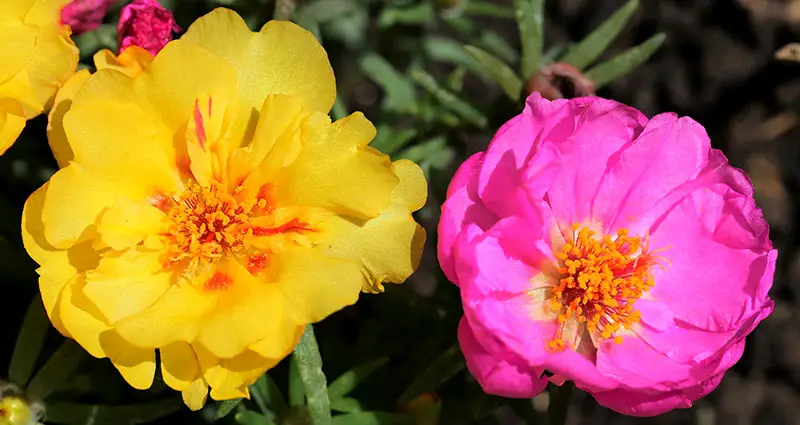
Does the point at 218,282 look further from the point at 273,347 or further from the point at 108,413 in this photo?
the point at 108,413

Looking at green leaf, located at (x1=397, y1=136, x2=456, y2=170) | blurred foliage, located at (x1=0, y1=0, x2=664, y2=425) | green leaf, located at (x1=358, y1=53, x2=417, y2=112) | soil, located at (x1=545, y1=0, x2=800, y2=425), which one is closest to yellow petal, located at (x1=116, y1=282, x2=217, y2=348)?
blurred foliage, located at (x1=0, y1=0, x2=664, y2=425)

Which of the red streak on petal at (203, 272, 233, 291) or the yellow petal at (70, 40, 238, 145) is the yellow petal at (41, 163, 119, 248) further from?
the red streak on petal at (203, 272, 233, 291)

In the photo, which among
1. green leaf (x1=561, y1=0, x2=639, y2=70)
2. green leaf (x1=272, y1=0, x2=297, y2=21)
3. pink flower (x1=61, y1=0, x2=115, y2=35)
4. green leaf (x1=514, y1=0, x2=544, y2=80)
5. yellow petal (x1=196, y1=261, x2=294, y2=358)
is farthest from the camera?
green leaf (x1=561, y1=0, x2=639, y2=70)

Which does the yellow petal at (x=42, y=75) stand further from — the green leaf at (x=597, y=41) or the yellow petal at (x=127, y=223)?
the green leaf at (x=597, y=41)

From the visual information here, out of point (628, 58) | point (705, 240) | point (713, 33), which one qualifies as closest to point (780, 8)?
point (713, 33)

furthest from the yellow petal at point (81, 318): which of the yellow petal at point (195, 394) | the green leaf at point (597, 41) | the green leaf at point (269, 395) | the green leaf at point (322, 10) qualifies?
the green leaf at point (597, 41)

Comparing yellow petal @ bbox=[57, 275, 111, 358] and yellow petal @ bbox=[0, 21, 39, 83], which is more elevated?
yellow petal @ bbox=[0, 21, 39, 83]
